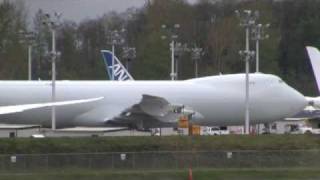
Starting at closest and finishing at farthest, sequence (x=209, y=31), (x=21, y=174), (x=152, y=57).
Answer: (x=21, y=174) → (x=152, y=57) → (x=209, y=31)

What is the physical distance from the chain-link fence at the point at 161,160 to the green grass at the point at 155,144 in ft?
12.8

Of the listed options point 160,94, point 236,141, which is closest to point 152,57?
point 160,94

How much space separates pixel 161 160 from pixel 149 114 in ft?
73.4

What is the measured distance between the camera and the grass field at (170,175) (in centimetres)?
2848

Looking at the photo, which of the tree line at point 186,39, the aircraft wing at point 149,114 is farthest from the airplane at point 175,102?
the tree line at point 186,39

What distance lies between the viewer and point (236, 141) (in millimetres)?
36938

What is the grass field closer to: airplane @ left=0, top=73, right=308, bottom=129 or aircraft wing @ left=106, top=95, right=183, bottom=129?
aircraft wing @ left=106, top=95, right=183, bottom=129

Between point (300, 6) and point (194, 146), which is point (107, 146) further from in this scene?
point (300, 6)

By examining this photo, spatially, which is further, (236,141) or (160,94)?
(160,94)

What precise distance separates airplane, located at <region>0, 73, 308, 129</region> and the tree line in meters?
44.4

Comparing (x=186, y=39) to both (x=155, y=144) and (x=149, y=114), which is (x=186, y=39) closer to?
(x=149, y=114)

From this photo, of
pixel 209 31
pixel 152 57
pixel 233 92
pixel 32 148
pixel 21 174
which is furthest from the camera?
pixel 209 31

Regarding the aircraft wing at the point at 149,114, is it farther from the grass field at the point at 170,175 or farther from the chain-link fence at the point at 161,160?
the grass field at the point at 170,175

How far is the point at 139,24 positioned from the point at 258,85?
6690cm
